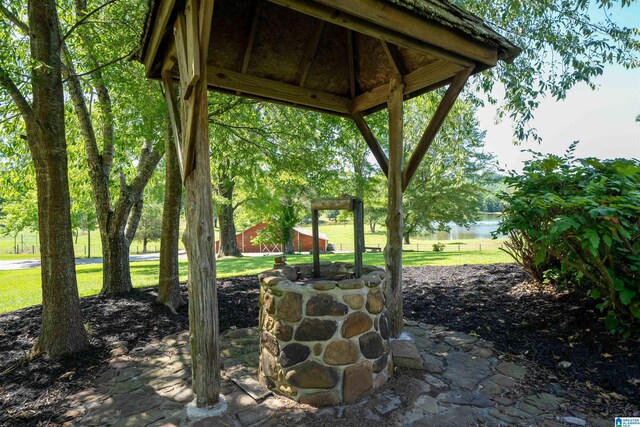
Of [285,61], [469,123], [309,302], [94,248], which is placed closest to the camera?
[309,302]

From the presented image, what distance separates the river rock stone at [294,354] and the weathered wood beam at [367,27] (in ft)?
8.28

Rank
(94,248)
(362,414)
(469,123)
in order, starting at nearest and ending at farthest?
(362,414) → (469,123) → (94,248)

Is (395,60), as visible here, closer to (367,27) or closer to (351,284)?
(367,27)

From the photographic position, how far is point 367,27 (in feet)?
8.66

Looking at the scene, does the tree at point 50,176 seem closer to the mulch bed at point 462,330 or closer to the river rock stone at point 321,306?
the mulch bed at point 462,330

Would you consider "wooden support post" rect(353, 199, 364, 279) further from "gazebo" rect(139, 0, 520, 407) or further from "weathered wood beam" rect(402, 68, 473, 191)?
"weathered wood beam" rect(402, 68, 473, 191)

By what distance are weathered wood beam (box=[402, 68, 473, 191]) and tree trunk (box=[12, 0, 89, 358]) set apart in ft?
12.4

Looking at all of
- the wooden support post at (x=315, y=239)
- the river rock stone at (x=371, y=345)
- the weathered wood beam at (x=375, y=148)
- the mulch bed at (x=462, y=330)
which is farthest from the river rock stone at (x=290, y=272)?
the weathered wood beam at (x=375, y=148)

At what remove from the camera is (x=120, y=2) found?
4.88 metres

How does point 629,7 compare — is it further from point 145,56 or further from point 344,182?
point 145,56

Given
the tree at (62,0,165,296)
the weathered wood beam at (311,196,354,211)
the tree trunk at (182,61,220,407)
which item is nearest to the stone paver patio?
the tree trunk at (182,61,220,407)

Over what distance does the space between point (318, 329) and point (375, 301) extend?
571 mm

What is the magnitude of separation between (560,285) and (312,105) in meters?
4.32

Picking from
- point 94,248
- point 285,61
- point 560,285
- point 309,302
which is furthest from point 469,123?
point 94,248
